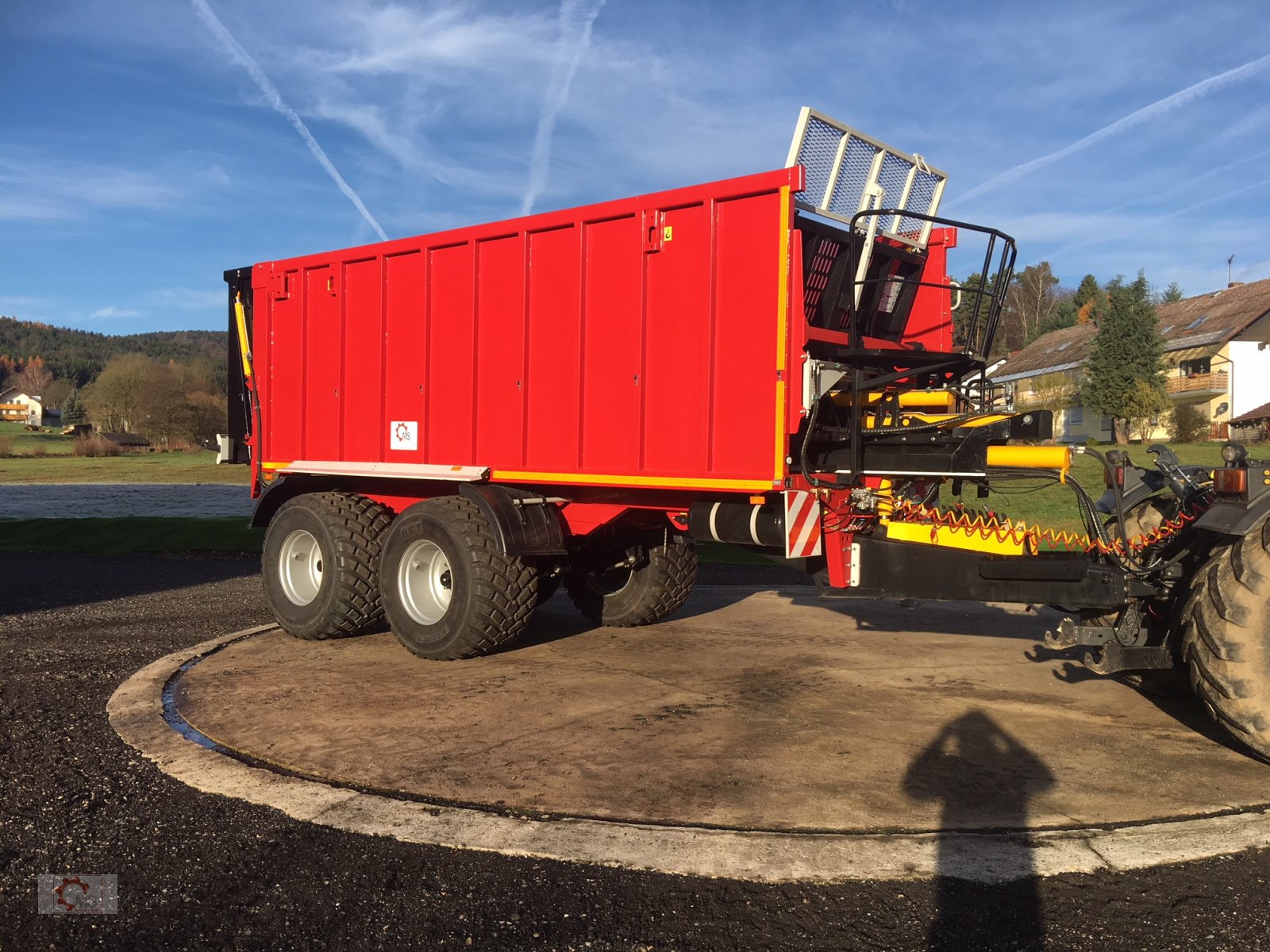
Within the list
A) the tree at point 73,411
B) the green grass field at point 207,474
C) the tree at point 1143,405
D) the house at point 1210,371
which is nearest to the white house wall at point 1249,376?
the house at point 1210,371

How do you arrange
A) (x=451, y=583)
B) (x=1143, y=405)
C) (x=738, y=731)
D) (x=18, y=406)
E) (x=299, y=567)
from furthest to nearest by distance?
1. (x=18, y=406)
2. (x=1143, y=405)
3. (x=299, y=567)
4. (x=451, y=583)
5. (x=738, y=731)

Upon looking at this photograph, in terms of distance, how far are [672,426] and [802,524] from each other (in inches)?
40.2

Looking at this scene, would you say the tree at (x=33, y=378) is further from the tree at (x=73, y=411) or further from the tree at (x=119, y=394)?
the tree at (x=119, y=394)

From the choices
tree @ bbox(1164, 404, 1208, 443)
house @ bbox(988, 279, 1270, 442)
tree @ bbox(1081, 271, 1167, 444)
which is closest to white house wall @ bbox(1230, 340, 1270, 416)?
house @ bbox(988, 279, 1270, 442)

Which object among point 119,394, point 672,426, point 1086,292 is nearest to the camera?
point 672,426

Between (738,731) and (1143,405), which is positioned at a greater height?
(1143,405)

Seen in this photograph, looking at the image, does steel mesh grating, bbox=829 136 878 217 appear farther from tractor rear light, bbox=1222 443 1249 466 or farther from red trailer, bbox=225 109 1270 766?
tractor rear light, bbox=1222 443 1249 466

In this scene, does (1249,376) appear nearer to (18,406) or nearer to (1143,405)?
(1143,405)

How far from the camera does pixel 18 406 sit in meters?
146

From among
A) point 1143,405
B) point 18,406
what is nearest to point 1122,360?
point 1143,405

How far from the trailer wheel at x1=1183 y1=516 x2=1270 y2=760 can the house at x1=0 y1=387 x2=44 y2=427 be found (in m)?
148

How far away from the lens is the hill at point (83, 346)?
439ft

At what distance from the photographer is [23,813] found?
4164 mm

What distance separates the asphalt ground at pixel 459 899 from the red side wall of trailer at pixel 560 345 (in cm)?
282
